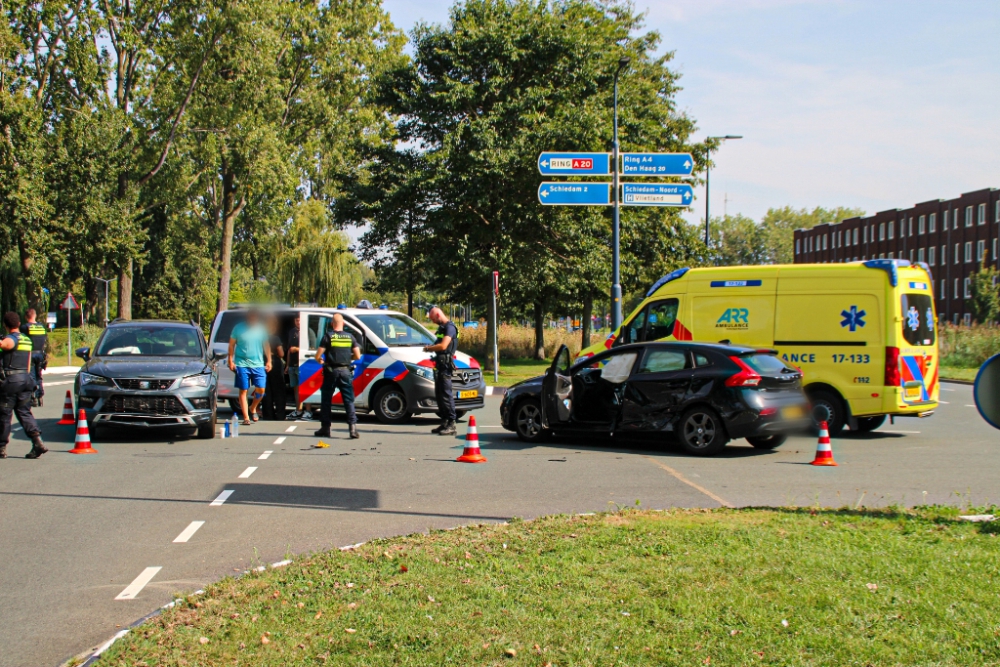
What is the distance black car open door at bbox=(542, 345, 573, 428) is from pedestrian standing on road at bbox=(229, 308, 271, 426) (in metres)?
5.14

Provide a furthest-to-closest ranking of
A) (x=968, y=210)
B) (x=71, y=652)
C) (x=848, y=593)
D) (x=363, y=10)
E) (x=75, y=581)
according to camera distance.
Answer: (x=968, y=210) → (x=363, y=10) → (x=75, y=581) → (x=848, y=593) → (x=71, y=652)

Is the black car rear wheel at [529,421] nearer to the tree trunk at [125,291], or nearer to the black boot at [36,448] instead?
the black boot at [36,448]

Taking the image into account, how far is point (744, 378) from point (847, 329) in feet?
10.5

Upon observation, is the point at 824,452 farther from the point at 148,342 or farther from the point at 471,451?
the point at 148,342

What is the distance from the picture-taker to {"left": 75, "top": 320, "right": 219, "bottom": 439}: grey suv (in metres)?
12.6

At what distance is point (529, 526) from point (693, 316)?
9.07 m

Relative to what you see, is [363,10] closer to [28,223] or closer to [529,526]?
[28,223]

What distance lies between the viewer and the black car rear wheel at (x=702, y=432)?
11445 millimetres

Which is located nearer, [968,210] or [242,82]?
[242,82]

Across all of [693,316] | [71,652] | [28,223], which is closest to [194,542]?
[71,652]

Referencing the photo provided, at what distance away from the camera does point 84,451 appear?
11.7 m

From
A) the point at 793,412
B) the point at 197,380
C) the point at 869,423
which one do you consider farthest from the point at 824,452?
the point at 197,380

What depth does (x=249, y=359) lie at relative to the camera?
1508 centimetres

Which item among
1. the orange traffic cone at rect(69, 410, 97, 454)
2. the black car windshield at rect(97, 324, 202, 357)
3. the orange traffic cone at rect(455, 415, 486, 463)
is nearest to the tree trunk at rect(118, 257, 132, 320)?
the black car windshield at rect(97, 324, 202, 357)
